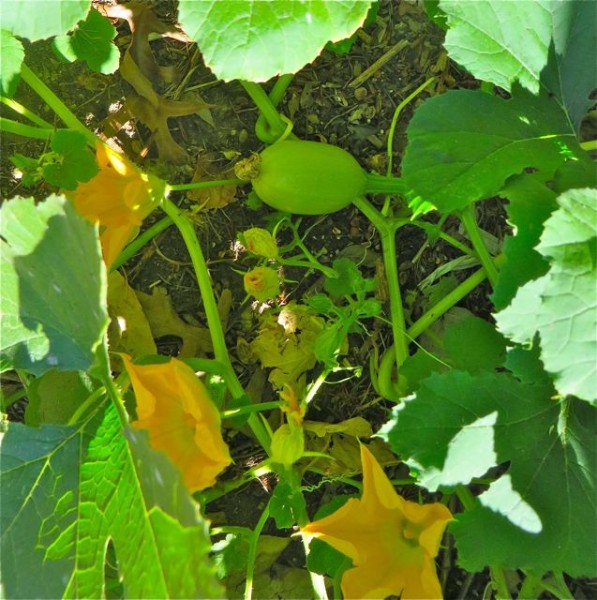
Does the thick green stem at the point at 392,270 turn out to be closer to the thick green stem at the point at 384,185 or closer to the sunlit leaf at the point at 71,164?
the thick green stem at the point at 384,185

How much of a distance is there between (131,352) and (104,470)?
16.9 inches

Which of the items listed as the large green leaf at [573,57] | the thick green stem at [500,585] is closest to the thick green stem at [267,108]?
the large green leaf at [573,57]

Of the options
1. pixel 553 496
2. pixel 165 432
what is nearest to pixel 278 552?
pixel 165 432

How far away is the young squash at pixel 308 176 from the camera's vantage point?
1.62 metres

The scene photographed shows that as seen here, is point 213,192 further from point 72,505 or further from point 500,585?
point 500,585

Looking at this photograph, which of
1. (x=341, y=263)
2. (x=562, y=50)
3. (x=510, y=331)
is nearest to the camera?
(x=510, y=331)

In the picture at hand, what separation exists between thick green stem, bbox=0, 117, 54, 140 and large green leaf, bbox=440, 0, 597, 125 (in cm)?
91

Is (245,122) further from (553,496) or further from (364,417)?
(553,496)

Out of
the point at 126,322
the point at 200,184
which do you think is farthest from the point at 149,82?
the point at 126,322

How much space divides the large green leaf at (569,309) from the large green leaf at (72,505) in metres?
0.68

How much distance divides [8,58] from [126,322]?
623 millimetres

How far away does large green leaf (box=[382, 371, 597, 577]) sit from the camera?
53.2 inches

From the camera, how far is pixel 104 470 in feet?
4.41

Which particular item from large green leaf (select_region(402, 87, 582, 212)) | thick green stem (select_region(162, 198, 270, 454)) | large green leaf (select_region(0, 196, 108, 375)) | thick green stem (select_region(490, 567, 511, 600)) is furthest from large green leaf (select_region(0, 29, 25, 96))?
thick green stem (select_region(490, 567, 511, 600))
